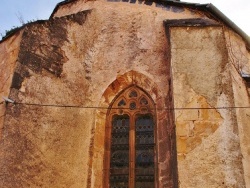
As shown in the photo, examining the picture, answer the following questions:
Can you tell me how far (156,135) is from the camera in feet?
20.5

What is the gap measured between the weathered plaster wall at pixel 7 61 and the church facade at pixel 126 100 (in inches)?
0.8

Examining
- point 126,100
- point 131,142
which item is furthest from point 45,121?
point 126,100

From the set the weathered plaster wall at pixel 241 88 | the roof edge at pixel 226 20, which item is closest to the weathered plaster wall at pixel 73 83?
the roof edge at pixel 226 20

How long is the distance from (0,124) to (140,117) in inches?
98.5

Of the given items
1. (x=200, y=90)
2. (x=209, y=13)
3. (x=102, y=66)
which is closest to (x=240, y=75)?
(x=200, y=90)

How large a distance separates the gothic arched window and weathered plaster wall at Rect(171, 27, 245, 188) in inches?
42.2

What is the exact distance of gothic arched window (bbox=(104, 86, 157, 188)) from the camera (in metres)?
5.96

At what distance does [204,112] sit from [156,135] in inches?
46.1

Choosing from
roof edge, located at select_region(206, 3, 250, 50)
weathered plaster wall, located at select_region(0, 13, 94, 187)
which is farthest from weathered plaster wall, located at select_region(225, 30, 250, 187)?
weathered plaster wall, located at select_region(0, 13, 94, 187)

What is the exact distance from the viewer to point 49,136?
214 inches

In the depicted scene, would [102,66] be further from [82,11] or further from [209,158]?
[209,158]

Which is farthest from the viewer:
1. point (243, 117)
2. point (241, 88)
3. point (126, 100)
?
point (126, 100)

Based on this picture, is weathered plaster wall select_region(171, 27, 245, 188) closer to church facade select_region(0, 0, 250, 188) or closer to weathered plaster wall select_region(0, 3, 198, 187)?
church facade select_region(0, 0, 250, 188)

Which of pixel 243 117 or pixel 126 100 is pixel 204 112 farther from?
pixel 126 100
